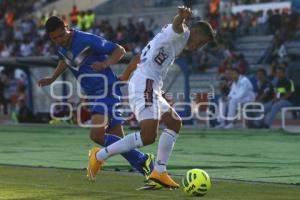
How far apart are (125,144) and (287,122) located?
1722cm

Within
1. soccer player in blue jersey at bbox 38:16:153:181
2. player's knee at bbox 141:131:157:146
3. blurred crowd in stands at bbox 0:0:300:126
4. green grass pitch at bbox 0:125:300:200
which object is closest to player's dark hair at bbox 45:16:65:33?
soccer player in blue jersey at bbox 38:16:153:181

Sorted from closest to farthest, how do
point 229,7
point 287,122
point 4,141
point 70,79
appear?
point 4,141 → point 287,122 → point 70,79 → point 229,7

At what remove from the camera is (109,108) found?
36.9 feet

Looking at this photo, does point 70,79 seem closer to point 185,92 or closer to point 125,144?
Answer: point 185,92

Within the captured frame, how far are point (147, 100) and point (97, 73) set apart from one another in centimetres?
90

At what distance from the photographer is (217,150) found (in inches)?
684

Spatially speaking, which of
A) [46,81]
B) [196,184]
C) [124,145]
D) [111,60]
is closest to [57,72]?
[46,81]

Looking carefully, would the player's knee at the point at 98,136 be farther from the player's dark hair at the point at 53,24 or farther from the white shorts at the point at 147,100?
the player's dark hair at the point at 53,24

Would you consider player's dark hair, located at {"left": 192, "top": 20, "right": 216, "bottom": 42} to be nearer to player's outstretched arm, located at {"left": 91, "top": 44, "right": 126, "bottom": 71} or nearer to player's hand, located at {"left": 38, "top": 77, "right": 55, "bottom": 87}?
player's outstretched arm, located at {"left": 91, "top": 44, "right": 126, "bottom": 71}

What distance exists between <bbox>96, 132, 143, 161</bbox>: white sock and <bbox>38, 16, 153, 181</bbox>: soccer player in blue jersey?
1.24 ft

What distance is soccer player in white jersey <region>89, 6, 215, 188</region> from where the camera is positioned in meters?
10.2

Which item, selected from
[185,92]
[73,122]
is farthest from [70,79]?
[185,92]

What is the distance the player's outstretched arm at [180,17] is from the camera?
9734 mm

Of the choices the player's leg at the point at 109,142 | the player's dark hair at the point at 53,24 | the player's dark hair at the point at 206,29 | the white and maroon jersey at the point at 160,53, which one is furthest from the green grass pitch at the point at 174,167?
the player's dark hair at the point at 53,24
